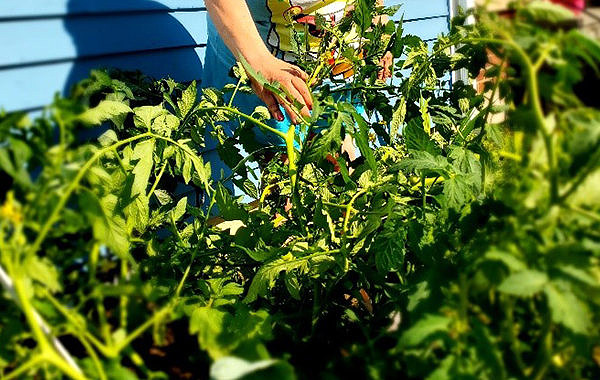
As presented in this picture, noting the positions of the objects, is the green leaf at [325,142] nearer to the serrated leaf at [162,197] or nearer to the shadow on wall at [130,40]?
the serrated leaf at [162,197]

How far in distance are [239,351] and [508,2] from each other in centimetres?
50

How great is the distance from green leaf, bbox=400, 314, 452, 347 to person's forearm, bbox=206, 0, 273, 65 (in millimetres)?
1253

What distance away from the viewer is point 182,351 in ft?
2.60

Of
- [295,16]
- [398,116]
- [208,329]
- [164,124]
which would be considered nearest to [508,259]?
[208,329]

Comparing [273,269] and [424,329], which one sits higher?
[424,329]

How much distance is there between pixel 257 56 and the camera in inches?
66.3

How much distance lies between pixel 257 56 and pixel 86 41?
2.73 feet

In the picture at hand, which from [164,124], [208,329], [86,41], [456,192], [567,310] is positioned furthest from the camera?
[86,41]

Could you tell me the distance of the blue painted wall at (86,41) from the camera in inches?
75.7

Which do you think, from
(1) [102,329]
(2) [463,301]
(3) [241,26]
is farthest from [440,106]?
(1) [102,329]

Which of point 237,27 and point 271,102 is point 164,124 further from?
point 237,27

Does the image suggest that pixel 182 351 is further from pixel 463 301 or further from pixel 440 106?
pixel 440 106

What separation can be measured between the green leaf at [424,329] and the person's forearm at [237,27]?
125 cm

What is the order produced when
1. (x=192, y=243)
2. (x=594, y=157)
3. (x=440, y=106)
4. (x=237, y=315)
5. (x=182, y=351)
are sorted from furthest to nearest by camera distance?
(x=440, y=106), (x=192, y=243), (x=237, y=315), (x=182, y=351), (x=594, y=157)
